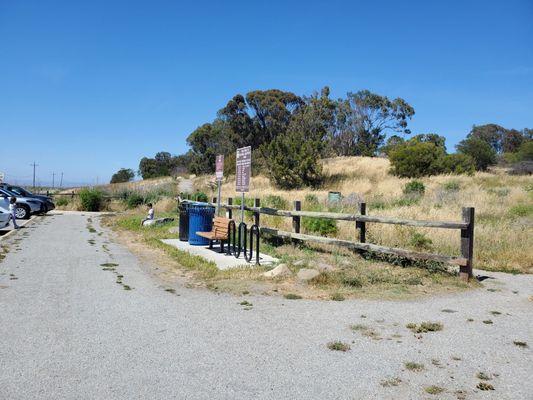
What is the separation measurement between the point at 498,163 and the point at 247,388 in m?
59.7

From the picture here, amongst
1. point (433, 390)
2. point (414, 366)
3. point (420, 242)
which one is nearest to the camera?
point (433, 390)

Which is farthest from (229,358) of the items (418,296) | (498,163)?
(498,163)

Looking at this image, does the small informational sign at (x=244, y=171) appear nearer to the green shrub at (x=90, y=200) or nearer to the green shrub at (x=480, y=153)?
the green shrub at (x=90, y=200)

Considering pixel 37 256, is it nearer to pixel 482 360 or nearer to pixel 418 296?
pixel 418 296

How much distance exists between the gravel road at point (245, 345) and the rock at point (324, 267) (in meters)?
1.46

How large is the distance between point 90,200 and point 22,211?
8364 millimetres

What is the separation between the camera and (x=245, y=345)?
5242 millimetres

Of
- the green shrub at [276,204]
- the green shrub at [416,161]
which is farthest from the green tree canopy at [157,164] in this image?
the green shrub at [276,204]

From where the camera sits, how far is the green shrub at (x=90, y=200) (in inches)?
1337

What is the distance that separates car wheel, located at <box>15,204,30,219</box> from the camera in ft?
83.4

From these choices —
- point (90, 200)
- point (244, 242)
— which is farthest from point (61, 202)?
point (244, 242)

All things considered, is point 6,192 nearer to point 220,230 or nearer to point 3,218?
A: point 3,218

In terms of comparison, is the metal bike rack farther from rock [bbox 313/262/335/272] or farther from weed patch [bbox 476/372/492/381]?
weed patch [bbox 476/372/492/381]

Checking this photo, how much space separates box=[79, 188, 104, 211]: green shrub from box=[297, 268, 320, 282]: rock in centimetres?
2824
